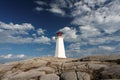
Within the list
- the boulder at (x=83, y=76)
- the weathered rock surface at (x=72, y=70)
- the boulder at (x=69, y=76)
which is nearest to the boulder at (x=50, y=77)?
the weathered rock surface at (x=72, y=70)

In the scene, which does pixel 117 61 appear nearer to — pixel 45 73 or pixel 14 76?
pixel 45 73

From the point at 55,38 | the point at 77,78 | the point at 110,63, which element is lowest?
the point at 77,78

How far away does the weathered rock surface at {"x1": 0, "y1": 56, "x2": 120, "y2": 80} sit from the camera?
21.5m

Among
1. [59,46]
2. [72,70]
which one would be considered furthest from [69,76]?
[59,46]

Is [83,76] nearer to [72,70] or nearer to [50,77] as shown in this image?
[72,70]

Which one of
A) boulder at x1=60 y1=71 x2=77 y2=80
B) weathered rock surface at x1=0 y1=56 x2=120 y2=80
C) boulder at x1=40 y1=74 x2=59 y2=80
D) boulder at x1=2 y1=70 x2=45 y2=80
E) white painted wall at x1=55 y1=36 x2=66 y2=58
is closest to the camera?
weathered rock surface at x1=0 y1=56 x2=120 y2=80

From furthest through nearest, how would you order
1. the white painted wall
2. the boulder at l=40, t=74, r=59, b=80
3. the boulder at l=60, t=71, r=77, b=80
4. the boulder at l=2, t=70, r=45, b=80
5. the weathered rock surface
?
the white painted wall → the boulder at l=2, t=70, r=45, b=80 → the boulder at l=40, t=74, r=59, b=80 → the boulder at l=60, t=71, r=77, b=80 → the weathered rock surface

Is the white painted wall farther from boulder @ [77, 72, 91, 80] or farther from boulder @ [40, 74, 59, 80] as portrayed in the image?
boulder @ [77, 72, 91, 80]

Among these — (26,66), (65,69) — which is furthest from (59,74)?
(26,66)

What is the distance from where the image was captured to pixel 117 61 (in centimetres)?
2353

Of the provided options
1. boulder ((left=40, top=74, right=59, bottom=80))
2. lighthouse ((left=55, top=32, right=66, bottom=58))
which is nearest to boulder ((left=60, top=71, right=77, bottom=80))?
boulder ((left=40, top=74, right=59, bottom=80))

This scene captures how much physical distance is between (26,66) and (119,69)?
45.5 ft

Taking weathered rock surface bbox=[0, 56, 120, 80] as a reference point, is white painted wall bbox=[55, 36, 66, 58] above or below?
above

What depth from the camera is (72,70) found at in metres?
23.6
